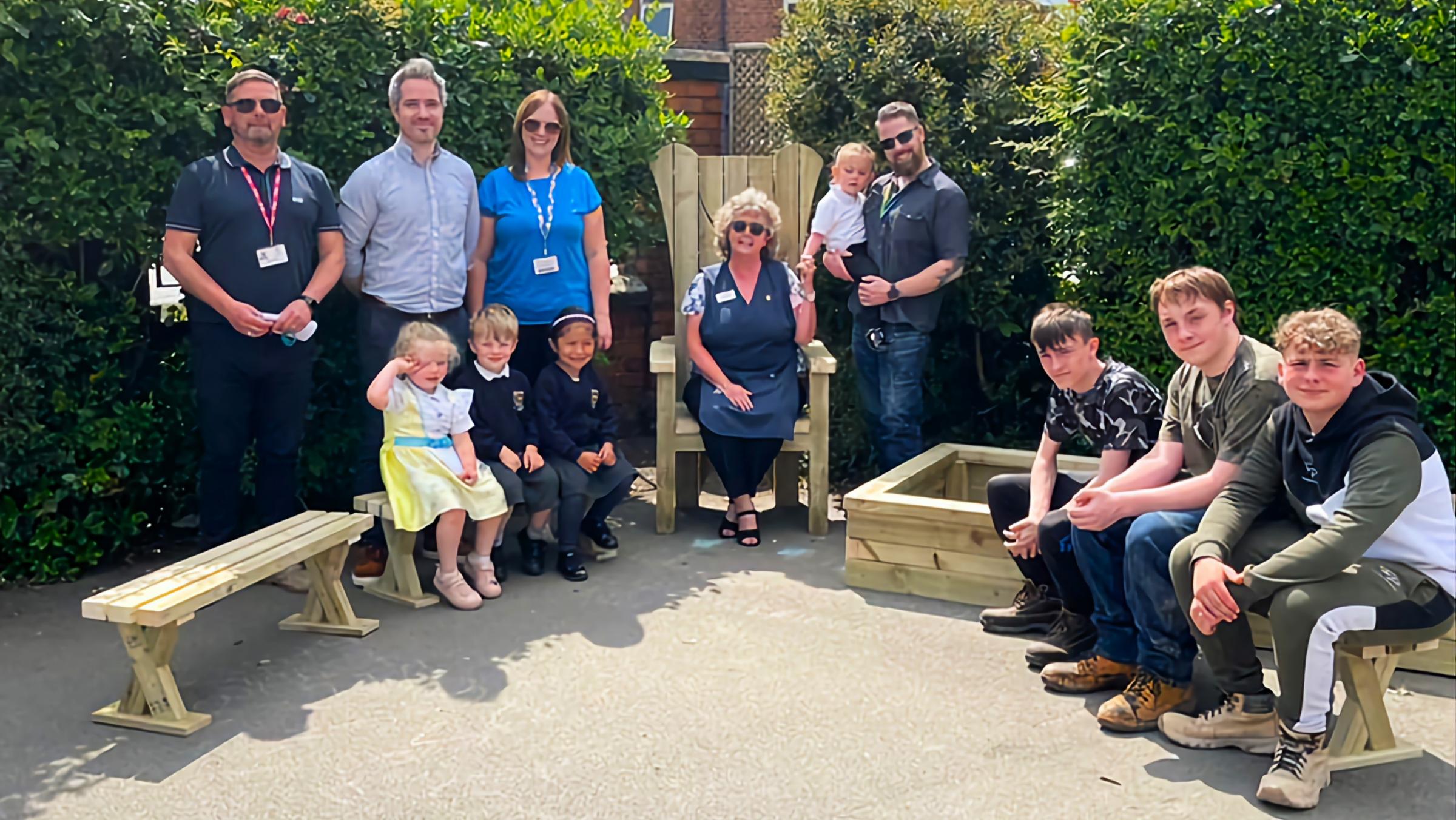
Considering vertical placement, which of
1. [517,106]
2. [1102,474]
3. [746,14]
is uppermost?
[746,14]

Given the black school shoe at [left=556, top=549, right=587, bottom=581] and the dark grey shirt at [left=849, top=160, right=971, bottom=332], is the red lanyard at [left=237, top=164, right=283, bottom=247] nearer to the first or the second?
the black school shoe at [left=556, top=549, right=587, bottom=581]

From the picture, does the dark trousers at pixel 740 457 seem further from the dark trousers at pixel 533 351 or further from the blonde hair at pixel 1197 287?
the blonde hair at pixel 1197 287

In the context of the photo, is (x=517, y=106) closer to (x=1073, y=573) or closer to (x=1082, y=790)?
(x=1073, y=573)

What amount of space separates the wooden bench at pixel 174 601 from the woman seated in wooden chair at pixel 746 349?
169cm

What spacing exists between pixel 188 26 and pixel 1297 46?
4.00m

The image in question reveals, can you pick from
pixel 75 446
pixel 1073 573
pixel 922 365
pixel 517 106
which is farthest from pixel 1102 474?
pixel 75 446

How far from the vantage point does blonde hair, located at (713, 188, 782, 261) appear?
549 centimetres

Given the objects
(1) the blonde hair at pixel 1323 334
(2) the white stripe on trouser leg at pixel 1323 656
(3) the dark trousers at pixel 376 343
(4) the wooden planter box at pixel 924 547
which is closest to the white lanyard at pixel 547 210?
(3) the dark trousers at pixel 376 343

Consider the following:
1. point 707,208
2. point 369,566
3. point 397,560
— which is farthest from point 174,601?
point 707,208

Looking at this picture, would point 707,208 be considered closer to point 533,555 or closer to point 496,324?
point 496,324

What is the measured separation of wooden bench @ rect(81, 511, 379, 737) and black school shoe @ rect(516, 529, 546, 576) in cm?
83

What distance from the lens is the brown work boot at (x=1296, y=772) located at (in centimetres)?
310

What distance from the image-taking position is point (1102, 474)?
4.02 m

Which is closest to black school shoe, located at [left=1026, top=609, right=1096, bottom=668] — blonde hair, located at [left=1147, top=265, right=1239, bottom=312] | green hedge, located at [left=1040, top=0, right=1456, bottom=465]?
blonde hair, located at [left=1147, top=265, right=1239, bottom=312]
